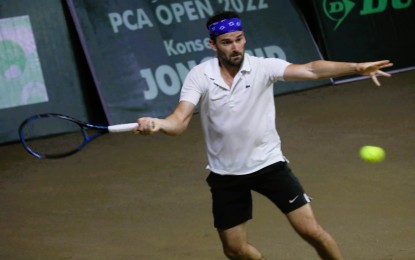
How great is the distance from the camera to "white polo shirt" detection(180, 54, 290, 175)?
5.69 m

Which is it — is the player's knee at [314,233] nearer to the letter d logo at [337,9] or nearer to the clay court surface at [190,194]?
the clay court surface at [190,194]

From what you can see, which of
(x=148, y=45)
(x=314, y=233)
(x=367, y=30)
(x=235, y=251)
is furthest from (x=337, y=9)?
(x=314, y=233)

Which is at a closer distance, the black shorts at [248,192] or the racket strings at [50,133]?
the black shorts at [248,192]

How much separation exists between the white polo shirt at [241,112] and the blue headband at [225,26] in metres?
0.23

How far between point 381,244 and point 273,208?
55.6 inches

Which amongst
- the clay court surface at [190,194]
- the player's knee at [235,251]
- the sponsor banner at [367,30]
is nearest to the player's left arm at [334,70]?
the player's knee at [235,251]

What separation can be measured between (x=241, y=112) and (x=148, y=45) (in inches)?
272

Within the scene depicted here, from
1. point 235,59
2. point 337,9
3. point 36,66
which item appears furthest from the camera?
point 337,9

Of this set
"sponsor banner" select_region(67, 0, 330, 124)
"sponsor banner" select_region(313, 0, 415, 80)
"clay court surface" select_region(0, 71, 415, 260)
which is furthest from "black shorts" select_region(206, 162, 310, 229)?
"sponsor banner" select_region(313, 0, 415, 80)

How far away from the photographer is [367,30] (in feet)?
45.6

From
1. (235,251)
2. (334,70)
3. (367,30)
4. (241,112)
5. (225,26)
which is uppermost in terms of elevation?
(225,26)

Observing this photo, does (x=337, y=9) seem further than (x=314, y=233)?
Yes

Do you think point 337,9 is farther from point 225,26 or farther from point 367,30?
point 225,26

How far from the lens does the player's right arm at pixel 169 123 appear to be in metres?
5.34
